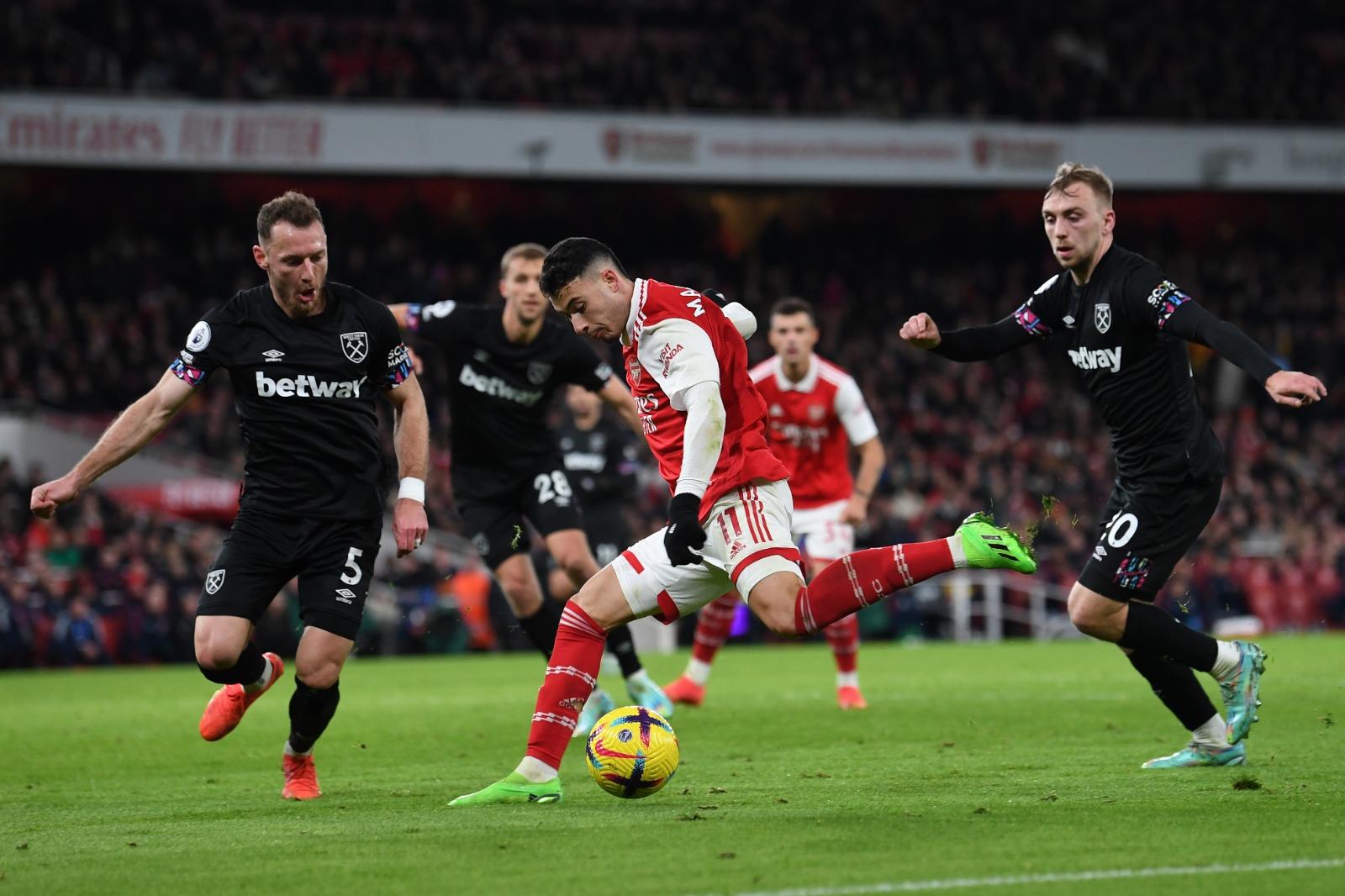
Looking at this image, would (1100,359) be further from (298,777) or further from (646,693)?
(646,693)

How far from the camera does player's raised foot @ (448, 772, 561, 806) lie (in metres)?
6.53

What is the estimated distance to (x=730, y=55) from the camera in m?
34.5

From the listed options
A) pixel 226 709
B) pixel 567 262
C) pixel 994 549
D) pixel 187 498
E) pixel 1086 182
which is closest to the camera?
pixel 994 549

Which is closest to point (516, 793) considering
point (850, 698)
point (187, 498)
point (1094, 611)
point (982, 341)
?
point (1094, 611)

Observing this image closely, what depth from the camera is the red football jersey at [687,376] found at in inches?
247

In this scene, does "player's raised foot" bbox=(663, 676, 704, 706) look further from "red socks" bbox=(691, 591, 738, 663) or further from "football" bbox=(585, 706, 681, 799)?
"football" bbox=(585, 706, 681, 799)

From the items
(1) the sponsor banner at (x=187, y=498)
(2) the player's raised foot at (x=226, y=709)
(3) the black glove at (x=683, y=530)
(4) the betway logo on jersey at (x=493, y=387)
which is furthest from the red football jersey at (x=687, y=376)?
(1) the sponsor banner at (x=187, y=498)

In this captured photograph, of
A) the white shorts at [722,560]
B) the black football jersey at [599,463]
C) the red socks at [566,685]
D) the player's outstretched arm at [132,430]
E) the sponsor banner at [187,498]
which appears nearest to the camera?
the white shorts at [722,560]

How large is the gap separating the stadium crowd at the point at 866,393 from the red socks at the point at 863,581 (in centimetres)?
Result: 1273

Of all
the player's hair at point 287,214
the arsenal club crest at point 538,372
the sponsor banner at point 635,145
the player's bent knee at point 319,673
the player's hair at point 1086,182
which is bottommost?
the player's bent knee at point 319,673

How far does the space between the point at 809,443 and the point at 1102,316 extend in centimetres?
488

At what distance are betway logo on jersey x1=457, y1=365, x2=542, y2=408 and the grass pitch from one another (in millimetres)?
2083

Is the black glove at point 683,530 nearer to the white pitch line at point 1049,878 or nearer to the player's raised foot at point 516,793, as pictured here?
the player's raised foot at point 516,793

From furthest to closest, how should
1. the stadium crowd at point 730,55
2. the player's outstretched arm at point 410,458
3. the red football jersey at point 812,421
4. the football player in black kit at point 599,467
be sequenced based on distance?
the stadium crowd at point 730,55
the football player in black kit at point 599,467
the red football jersey at point 812,421
the player's outstretched arm at point 410,458
